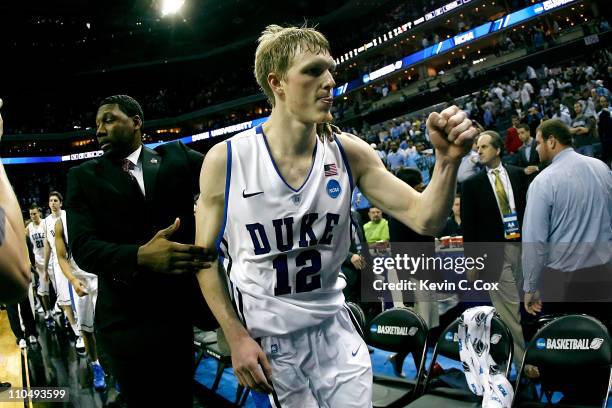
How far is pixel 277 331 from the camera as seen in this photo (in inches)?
73.3

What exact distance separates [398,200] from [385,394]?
183cm

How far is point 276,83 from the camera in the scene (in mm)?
2045

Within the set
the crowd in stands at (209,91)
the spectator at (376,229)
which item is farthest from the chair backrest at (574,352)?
the crowd in stands at (209,91)

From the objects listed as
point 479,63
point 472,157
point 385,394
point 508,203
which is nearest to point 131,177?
point 385,394

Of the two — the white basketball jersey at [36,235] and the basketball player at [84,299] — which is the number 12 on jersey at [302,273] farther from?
the white basketball jersey at [36,235]

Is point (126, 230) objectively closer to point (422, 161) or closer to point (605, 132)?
point (605, 132)

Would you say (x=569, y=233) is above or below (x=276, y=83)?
below

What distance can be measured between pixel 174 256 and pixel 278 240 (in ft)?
1.30

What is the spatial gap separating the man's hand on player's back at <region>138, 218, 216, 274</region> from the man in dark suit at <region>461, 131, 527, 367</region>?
3144 millimetres

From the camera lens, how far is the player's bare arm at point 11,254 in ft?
2.85

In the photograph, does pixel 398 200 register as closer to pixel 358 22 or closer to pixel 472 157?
pixel 472 157

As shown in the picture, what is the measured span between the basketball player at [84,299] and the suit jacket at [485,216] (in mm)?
3889

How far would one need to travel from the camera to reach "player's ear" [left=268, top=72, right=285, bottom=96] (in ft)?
6.64

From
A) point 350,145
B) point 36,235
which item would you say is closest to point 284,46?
point 350,145
